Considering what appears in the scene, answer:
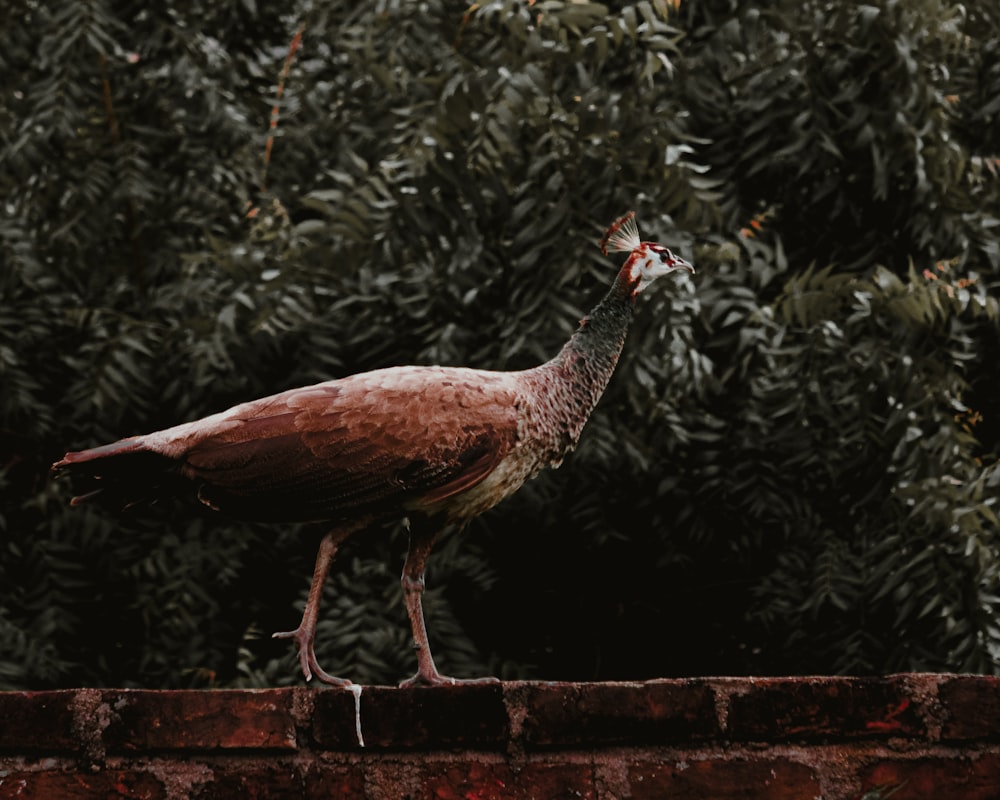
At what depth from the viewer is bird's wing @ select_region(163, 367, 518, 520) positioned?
2.61m

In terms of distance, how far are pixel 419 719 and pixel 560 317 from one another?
2439 mm

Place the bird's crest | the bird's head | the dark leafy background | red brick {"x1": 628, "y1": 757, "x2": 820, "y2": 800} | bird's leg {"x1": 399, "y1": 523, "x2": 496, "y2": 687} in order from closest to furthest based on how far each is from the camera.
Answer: red brick {"x1": 628, "y1": 757, "x2": 820, "y2": 800} < bird's leg {"x1": 399, "y1": 523, "x2": 496, "y2": 687} < the bird's head < the bird's crest < the dark leafy background

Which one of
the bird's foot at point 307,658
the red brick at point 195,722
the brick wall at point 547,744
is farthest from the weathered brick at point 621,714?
the bird's foot at point 307,658

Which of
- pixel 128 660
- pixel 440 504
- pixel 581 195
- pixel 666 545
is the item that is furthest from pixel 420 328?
pixel 440 504

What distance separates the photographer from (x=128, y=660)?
215 inches

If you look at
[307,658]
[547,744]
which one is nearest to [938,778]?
[547,744]

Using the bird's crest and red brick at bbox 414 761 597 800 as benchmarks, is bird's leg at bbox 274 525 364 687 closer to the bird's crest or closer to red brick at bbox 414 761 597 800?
red brick at bbox 414 761 597 800

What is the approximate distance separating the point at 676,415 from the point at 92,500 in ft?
8.34

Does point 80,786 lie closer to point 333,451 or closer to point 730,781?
point 333,451

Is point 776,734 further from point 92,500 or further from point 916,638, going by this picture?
point 916,638

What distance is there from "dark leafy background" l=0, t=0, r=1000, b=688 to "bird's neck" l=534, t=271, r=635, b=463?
160 centimetres

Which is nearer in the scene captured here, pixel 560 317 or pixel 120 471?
pixel 120 471

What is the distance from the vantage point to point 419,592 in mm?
2818

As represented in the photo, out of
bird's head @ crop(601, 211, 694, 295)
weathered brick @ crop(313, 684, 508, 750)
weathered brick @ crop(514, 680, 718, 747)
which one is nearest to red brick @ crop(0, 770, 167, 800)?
weathered brick @ crop(313, 684, 508, 750)
